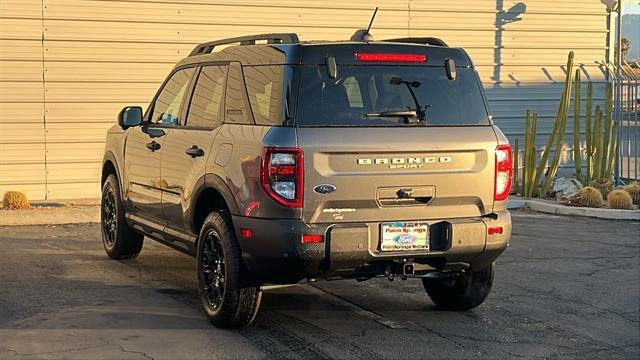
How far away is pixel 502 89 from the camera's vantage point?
16500 millimetres

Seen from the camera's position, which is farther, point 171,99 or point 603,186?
point 603,186

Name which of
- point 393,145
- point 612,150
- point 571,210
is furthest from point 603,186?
point 393,145

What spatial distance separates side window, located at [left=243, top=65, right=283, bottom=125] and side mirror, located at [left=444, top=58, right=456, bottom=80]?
1243mm

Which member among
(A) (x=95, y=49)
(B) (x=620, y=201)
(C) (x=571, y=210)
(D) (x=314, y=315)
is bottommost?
(D) (x=314, y=315)

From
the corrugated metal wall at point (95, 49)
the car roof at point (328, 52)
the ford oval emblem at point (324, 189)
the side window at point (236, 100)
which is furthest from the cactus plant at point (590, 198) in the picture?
the ford oval emblem at point (324, 189)

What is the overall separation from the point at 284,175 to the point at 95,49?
8839 mm

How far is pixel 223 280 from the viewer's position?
20.4 ft

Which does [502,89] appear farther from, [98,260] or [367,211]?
[367,211]

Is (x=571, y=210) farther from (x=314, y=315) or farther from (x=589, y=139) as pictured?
(x=314, y=315)

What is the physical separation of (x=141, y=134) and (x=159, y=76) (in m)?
6.37

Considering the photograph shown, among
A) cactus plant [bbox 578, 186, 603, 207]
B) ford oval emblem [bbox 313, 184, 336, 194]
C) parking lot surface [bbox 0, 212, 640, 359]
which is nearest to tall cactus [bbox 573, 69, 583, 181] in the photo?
cactus plant [bbox 578, 186, 603, 207]

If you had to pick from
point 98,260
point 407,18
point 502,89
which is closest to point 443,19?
point 407,18

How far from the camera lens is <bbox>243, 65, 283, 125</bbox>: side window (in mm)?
5812

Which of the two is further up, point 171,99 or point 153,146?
point 171,99
